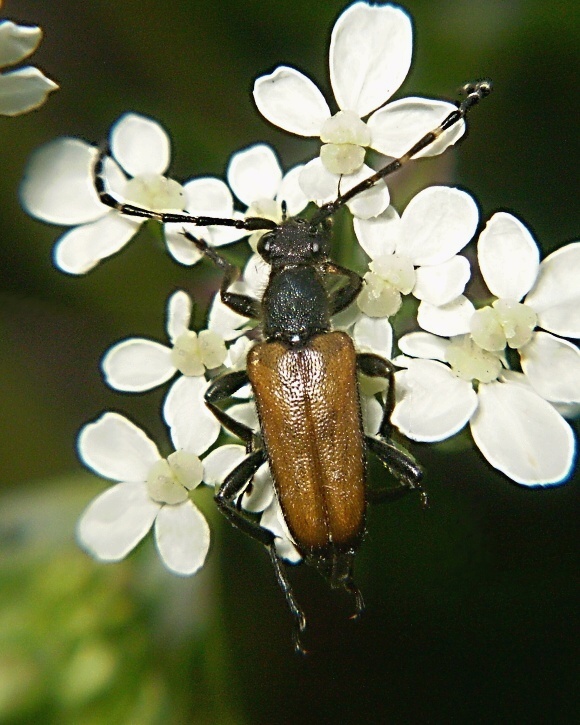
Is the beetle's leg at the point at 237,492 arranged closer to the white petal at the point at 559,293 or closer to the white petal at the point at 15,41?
the white petal at the point at 559,293

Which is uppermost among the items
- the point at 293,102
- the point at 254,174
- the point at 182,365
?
the point at 293,102

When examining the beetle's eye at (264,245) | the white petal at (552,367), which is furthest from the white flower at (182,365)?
the white petal at (552,367)

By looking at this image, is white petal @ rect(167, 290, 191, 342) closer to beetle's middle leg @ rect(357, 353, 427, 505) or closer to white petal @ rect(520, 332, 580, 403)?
beetle's middle leg @ rect(357, 353, 427, 505)

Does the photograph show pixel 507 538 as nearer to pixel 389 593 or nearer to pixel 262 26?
pixel 389 593

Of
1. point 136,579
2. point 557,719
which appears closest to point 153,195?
point 136,579

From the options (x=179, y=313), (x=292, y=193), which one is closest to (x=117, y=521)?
(x=179, y=313)

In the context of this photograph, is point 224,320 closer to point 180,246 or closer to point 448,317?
point 180,246
